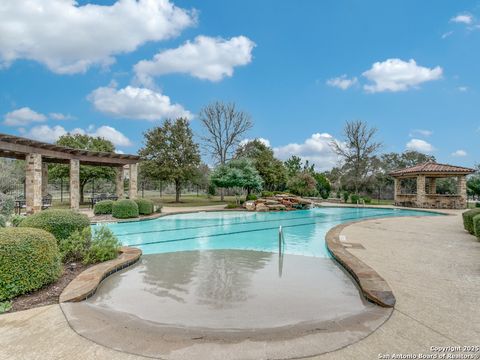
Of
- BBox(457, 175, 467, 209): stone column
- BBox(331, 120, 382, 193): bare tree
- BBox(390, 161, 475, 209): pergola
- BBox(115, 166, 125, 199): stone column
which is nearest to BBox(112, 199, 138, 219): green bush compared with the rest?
BBox(115, 166, 125, 199): stone column

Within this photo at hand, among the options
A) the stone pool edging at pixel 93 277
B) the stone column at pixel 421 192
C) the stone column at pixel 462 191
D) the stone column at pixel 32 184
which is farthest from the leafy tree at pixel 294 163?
the stone pool edging at pixel 93 277

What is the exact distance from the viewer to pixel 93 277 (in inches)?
169

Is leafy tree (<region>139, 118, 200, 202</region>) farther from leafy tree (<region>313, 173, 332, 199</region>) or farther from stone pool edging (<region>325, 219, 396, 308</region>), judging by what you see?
stone pool edging (<region>325, 219, 396, 308</region>)

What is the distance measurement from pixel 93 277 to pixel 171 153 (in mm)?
21272

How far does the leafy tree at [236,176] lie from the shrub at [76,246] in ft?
50.9

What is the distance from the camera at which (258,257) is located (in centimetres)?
651

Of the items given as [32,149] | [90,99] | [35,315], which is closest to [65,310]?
[35,315]

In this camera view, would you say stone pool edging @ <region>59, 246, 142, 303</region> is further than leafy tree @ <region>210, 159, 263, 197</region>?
No

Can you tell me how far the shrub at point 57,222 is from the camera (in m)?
5.12

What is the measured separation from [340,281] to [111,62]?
43.0ft

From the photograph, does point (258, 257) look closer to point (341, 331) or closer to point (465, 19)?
point (341, 331)

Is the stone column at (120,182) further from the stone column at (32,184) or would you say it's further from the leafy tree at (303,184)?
the leafy tree at (303,184)

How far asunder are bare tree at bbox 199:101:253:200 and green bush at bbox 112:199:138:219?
52.7 ft

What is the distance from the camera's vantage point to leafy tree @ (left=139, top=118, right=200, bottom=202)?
79.8 ft
